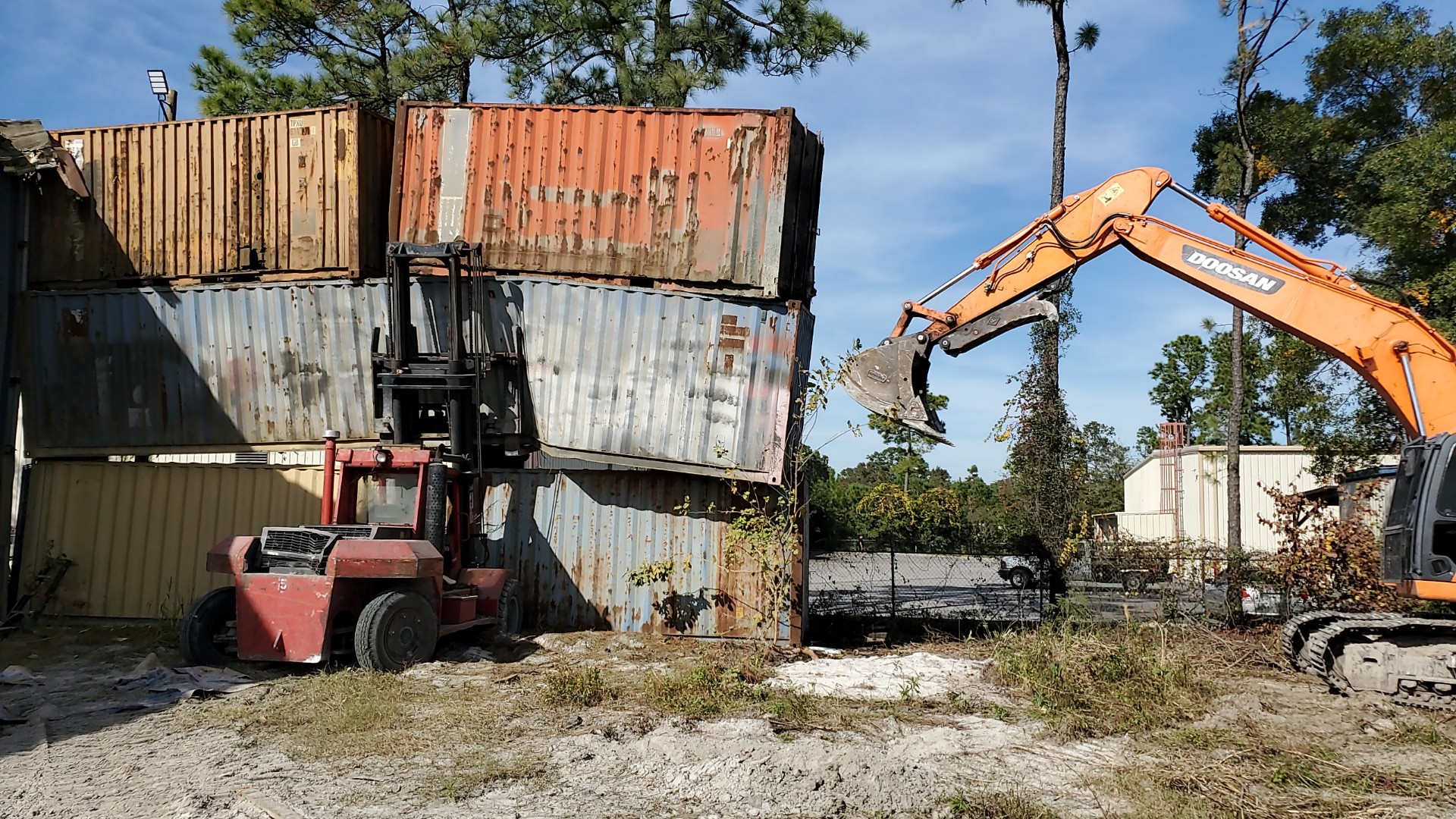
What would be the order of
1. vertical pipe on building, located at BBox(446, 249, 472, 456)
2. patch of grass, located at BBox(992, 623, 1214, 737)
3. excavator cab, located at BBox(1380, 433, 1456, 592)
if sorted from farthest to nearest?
vertical pipe on building, located at BBox(446, 249, 472, 456) → excavator cab, located at BBox(1380, 433, 1456, 592) → patch of grass, located at BBox(992, 623, 1214, 737)

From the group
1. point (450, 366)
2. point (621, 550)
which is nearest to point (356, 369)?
point (450, 366)

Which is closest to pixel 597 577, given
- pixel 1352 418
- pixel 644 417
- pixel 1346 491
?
pixel 644 417

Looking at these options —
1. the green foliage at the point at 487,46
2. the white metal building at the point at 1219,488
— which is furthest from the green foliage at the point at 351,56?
the white metal building at the point at 1219,488

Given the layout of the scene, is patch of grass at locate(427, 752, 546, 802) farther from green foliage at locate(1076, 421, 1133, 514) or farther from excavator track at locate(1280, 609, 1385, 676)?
green foliage at locate(1076, 421, 1133, 514)

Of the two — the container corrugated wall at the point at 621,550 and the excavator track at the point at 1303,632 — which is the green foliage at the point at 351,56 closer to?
the container corrugated wall at the point at 621,550

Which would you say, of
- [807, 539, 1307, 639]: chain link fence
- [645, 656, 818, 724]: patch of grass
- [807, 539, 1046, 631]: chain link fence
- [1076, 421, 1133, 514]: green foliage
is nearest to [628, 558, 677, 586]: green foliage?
[807, 539, 1307, 639]: chain link fence

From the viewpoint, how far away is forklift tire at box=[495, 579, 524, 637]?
1188cm

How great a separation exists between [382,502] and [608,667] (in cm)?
286

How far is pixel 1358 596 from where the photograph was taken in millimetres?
12539

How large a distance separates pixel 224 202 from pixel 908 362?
9693mm

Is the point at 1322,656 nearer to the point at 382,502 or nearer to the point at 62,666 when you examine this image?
the point at 382,502

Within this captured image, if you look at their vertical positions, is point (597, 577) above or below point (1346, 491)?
below

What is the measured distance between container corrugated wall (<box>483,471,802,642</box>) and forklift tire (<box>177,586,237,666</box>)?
11.3 feet

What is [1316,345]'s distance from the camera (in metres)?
10.1
